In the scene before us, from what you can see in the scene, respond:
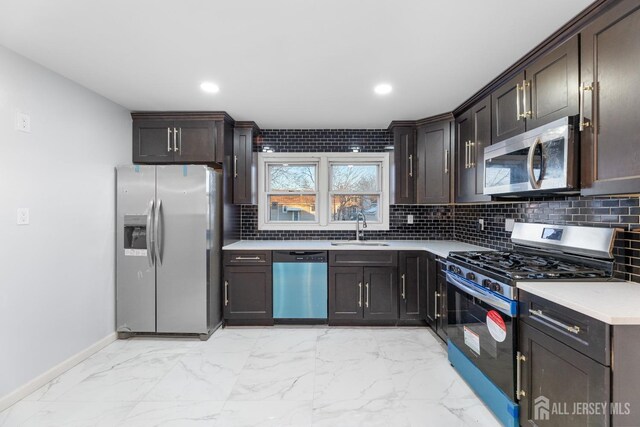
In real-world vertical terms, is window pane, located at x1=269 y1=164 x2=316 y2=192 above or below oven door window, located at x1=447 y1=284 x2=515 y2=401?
above

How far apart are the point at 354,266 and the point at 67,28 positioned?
289cm

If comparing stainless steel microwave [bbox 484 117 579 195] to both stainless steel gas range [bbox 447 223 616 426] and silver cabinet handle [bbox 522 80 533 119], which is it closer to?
silver cabinet handle [bbox 522 80 533 119]

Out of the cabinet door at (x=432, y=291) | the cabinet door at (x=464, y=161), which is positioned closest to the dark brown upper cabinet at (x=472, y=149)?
the cabinet door at (x=464, y=161)

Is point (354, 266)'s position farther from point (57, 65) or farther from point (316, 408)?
point (57, 65)

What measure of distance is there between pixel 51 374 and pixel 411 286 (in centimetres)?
317

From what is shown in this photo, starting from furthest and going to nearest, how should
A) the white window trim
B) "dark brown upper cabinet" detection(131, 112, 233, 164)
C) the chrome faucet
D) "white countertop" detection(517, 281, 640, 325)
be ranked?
the white window trim
the chrome faucet
"dark brown upper cabinet" detection(131, 112, 233, 164)
"white countertop" detection(517, 281, 640, 325)

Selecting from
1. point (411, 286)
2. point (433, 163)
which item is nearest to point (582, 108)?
point (433, 163)

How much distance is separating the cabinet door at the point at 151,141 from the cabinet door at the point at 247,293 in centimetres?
139

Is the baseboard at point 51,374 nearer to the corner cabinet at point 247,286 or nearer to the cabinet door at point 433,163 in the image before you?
the corner cabinet at point 247,286

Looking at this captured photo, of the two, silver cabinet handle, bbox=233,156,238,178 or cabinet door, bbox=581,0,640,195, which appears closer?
cabinet door, bbox=581,0,640,195

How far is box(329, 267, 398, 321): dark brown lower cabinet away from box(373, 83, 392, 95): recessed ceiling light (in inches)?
69.1

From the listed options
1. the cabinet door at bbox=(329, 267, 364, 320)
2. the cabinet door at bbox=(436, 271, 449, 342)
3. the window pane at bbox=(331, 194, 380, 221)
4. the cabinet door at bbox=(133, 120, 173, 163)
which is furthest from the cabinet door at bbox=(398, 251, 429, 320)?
the cabinet door at bbox=(133, 120, 173, 163)

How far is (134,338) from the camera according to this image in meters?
3.06

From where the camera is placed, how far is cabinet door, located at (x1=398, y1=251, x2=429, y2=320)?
10.7 ft
